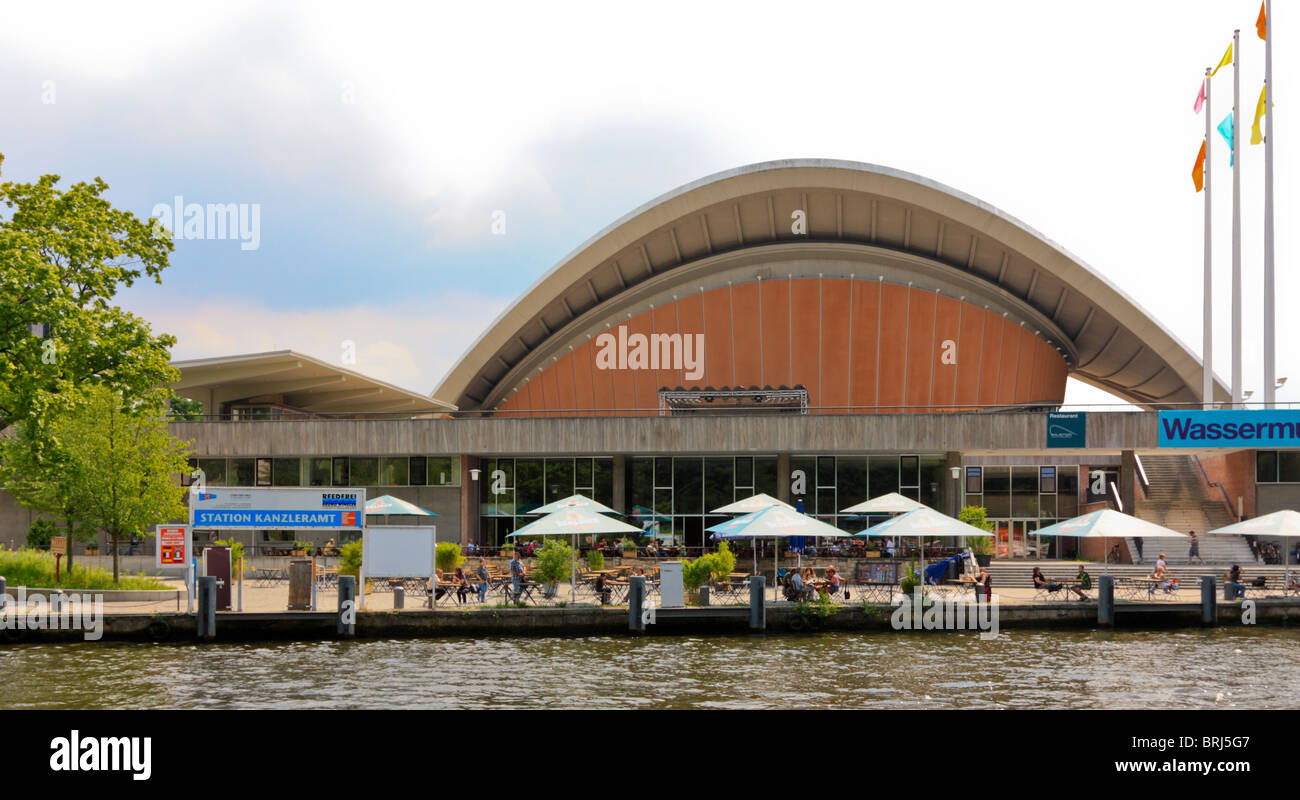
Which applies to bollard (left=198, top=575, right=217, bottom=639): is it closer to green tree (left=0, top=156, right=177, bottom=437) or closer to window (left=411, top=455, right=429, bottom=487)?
green tree (left=0, top=156, right=177, bottom=437)

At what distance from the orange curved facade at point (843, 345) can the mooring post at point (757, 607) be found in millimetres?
26515

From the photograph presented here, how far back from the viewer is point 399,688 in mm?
18375

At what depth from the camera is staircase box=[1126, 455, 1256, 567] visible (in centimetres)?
3850

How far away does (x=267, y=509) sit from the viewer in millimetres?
25688

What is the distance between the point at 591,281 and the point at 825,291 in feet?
37.9

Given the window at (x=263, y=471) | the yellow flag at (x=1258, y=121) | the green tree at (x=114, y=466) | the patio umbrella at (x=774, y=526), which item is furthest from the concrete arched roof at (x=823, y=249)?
the patio umbrella at (x=774, y=526)

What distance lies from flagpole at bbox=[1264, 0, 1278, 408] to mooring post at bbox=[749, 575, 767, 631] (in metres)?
27.8

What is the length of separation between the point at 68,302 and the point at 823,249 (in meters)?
34.7

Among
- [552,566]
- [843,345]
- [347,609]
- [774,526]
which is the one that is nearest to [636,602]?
[552,566]

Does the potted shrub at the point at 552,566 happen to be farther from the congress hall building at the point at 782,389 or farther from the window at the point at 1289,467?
the window at the point at 1289,467

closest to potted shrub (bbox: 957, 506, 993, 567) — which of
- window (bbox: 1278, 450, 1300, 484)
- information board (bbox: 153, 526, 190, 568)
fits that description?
window (bbox: 1278, 450, 1300, 484)

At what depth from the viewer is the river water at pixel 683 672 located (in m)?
17.5

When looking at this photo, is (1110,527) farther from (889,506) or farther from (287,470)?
(287,470)
